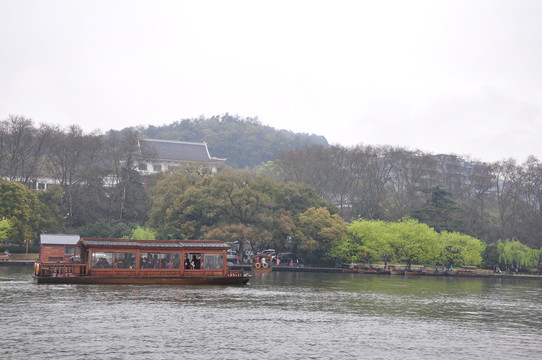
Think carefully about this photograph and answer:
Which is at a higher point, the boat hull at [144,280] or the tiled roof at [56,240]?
the tiled roof at [56,240]

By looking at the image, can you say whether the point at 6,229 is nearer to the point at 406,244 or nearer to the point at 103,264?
the point at 103,264

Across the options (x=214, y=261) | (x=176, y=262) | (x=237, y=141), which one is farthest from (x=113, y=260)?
(x=237, y=141)

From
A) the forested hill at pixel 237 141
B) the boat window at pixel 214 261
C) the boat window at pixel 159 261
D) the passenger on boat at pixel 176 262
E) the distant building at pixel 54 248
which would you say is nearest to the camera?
the boat window at pixel 159 261

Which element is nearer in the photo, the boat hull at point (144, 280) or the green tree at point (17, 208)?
the boat hull at point (144, 280)

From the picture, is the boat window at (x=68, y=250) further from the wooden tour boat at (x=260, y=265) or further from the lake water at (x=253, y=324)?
the lake water at (x=253, y=324)

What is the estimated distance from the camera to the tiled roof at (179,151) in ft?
328

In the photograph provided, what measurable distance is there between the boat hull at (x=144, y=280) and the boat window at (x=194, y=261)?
1.19 m

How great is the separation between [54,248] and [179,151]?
49970 millimetres

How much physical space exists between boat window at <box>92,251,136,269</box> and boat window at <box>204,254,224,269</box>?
524cm

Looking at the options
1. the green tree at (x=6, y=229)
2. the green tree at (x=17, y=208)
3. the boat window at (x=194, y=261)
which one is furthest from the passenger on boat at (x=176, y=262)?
the green tree at (x=17, y=208)

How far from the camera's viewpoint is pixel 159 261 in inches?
1583

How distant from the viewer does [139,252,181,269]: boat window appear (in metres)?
39.8

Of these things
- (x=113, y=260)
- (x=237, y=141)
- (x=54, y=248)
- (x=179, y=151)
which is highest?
(x=237, y=141)

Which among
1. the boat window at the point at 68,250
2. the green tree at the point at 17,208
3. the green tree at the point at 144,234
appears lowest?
the boat window at the point at 68,250
